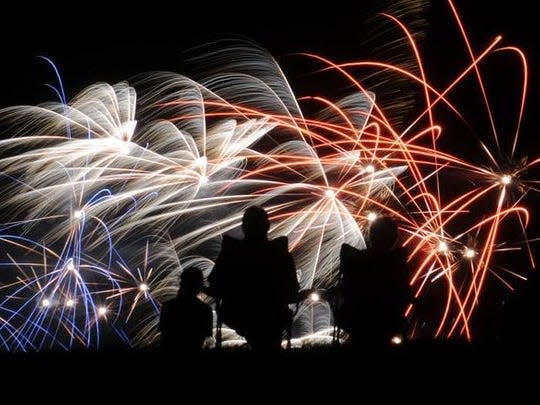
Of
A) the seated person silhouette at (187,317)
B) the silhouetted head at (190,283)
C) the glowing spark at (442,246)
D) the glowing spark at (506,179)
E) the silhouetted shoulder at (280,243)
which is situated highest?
the glowing spark at (506,179)

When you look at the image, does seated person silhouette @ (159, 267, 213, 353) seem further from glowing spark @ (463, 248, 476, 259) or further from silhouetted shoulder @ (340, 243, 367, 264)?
glowing spark @ (463, 248, 476, 259)

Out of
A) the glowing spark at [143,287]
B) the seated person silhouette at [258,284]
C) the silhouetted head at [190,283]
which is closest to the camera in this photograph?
the seated person silhouette at [258,284]

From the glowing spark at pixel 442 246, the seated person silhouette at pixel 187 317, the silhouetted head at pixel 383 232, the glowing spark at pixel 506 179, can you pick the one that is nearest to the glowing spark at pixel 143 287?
the glowing spark at pixel 442 246

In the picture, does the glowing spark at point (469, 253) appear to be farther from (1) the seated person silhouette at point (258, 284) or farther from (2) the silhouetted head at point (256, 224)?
(2) the silhouetted head at point (256, 224)

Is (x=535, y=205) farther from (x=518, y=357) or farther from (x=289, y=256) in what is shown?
(x=518, y=357)

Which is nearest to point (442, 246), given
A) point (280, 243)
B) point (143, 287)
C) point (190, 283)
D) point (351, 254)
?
point (351, 254)

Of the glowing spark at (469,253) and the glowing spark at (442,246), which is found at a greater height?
the glowing spark at (469,253)

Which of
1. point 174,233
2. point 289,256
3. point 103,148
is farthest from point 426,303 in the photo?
point 174,233
